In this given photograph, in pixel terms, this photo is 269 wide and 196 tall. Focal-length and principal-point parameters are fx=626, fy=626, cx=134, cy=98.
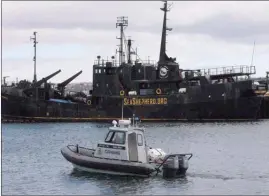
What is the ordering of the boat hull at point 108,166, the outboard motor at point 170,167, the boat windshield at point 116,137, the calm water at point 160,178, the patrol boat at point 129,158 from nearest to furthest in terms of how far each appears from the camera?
1. the calm water at point 160,178
2. the boat hull at point 108,166
3. the patrol boat at point 129,158
4. the outboard motor at point 170,167
5. the boat windshield at point 116,137

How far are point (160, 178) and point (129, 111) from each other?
53.5 meters

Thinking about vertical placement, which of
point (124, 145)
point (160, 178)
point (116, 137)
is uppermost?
point (116, 137)

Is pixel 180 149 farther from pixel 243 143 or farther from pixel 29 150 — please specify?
pixel 29 150

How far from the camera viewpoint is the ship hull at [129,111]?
8412 centimetres

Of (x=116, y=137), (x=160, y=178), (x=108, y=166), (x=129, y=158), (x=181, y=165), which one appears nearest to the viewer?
(x=160, y=178)

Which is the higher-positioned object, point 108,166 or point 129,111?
point 129,111

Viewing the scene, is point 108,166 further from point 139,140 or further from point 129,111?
point 129,111

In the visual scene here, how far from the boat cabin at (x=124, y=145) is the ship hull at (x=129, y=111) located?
5124cm

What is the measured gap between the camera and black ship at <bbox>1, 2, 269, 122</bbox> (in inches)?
3292

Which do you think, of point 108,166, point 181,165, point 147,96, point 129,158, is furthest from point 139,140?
point 147,96

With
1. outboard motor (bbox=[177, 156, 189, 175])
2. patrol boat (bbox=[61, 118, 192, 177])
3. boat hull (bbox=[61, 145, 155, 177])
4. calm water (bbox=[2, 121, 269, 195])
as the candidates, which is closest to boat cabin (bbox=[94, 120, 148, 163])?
patrol boat (bbox=[61, 118, 192, 177])

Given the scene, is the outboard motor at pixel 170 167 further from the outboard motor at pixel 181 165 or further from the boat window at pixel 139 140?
the boat window at pixel 139 140

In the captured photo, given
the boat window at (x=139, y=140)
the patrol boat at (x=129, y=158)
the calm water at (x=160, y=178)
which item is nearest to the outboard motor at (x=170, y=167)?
the patrol boat at (x=129, y=158)

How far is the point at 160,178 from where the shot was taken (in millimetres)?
32312
